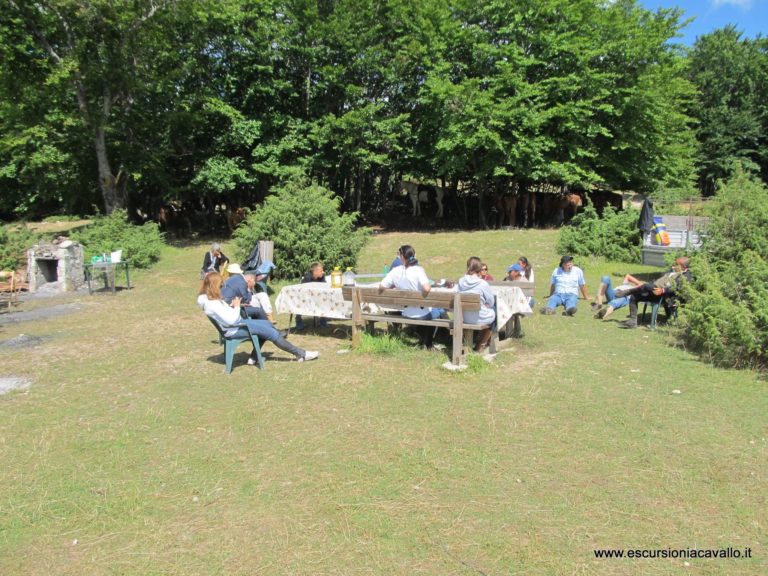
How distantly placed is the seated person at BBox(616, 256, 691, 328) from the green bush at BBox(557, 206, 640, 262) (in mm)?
7697

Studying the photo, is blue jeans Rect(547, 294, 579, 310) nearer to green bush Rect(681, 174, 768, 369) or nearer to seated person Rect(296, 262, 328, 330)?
green bush Rect(681, 174, 768, 369)

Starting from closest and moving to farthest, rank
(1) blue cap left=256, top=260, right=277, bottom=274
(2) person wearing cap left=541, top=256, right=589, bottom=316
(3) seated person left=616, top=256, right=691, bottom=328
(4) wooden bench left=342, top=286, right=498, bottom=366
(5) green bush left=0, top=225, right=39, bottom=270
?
(4) wooden bench left=342, top=286, right=498, bottom=366 → (3) seated person left=616, top=256, right=691, bottom=328 → (2) person wearing cap left=541, top=256, right=589, bottom=316 → (1) blue cap left=256, top=260, right=277, bottom=274 → (5) green bush left=0, top=225, right=39, bottom=270

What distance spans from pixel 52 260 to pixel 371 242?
1111 cm

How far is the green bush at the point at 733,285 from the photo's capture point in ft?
22.6

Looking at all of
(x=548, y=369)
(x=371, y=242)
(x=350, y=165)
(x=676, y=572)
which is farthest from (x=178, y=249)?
(x=676, y=572)

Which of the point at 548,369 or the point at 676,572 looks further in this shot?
the point at 548,369

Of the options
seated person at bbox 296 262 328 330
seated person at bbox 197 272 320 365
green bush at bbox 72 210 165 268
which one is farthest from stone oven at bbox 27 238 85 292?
seated person at bbox 197 272 320 365

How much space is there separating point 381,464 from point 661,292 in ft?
20.8

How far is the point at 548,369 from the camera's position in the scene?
6992 mm

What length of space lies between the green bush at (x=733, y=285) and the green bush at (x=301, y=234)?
335 inches

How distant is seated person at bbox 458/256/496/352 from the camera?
7.26m

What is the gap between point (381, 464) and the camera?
4.59 m

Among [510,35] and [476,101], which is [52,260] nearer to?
[476,101]

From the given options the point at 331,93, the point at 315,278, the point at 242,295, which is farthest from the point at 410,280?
the point at 331,93
